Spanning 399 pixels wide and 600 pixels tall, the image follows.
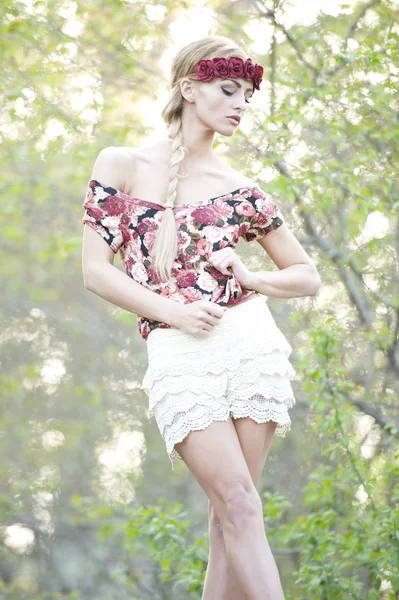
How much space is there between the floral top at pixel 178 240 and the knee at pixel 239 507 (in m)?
0.44

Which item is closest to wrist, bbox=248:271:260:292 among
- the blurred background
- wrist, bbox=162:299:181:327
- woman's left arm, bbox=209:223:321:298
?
woman's left arm, bbox=209:223:321:298

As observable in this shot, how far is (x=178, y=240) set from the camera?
208 centimetres

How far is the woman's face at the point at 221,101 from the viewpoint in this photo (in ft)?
7.09

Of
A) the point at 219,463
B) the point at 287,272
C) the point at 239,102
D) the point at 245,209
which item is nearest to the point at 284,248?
the point at 287,272

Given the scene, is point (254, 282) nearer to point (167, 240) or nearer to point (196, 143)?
point (167, 240)

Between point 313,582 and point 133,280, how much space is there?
241 cm

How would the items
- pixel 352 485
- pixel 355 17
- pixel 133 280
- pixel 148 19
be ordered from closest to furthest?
pixel 133 280 → pixel 352 485 → pixel 355 17 → pixel 148 19

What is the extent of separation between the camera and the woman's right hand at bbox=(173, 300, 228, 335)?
1992mm

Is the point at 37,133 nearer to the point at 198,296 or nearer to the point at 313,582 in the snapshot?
the point at 313,582

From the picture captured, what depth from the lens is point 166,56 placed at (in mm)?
5180

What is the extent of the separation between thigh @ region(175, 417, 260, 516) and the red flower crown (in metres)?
0.89

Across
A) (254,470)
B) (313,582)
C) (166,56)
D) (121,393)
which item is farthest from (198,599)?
(166,56)

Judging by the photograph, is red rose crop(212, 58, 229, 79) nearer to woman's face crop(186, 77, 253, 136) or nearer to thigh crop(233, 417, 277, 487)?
woman's face crop(186, 77, 253, 136)

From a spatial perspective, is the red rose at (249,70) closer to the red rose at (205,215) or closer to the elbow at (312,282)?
the red rose at (205,215)
